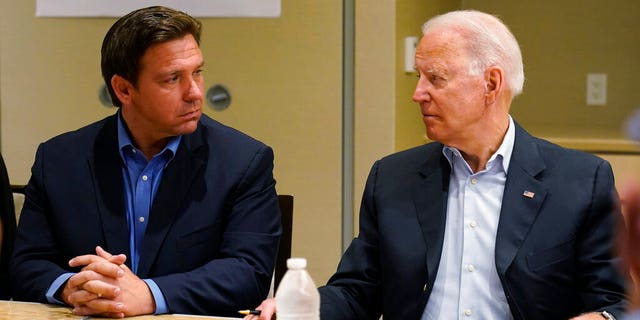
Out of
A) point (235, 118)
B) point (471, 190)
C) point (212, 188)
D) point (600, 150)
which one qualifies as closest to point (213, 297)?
point (212, 188)

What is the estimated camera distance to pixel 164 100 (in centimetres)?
221

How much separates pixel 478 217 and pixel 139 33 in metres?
0.92

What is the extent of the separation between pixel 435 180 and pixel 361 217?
19 centimetres

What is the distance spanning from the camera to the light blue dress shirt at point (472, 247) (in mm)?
1840

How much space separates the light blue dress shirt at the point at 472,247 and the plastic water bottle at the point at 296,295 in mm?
493

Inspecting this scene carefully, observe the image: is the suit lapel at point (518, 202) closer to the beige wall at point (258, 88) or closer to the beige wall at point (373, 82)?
the beige wall at point (373, 82)

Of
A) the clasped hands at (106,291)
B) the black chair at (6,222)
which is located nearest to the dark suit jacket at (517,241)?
the clasped hands at (106,291)

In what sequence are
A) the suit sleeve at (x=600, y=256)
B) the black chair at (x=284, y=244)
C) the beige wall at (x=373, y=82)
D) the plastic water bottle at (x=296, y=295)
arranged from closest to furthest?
the plastic water bottle at (x=296, y=295) → the suit sleeve at (x=600, y=256) → the black chair at (x=284, y=244) → the beige wall at (x=373, y=82)

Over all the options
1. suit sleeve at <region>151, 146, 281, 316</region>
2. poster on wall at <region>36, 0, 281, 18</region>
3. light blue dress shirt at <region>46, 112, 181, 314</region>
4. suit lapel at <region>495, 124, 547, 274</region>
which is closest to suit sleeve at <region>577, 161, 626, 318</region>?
suit lapel at <region>495, 124, 547, 274</region>

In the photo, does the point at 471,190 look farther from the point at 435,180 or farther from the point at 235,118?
the point at 235,118

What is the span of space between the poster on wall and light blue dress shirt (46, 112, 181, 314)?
124cm

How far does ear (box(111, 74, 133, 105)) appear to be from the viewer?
2277 mm

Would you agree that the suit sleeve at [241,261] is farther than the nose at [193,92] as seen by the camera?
No

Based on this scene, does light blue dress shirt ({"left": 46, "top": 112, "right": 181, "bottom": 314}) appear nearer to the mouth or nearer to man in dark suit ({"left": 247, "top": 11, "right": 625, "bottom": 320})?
the mouth
